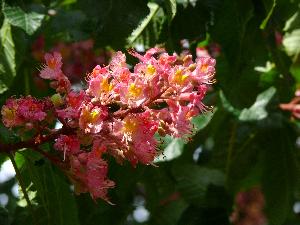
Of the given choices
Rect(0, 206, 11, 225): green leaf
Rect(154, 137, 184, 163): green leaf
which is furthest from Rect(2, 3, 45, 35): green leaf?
Rect(154, 137, 184, 163): green leaf

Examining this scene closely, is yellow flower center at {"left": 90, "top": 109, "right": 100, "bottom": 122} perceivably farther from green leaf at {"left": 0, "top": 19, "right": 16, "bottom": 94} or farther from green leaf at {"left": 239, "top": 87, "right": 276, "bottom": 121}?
green leaf at {"left": 239, "top": 87, "right": 276, "bottom": 121}

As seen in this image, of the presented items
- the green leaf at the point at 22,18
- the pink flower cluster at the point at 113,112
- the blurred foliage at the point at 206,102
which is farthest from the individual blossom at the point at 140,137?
the green leaf at the point at 22,18

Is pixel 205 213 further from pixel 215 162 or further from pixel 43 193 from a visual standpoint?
pixel 43 193

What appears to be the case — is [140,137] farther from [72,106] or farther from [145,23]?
[145,23]

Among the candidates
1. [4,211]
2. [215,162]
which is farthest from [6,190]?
[4,211]

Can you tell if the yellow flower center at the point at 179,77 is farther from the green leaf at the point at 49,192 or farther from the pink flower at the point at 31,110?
the green leaf at the point at 49,192

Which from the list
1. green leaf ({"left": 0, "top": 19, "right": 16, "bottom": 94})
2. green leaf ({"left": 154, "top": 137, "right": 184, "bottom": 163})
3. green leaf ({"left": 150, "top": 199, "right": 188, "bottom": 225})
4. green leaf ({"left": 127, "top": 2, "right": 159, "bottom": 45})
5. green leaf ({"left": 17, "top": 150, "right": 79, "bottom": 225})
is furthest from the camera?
green leaf ({"left": 150, "top": 199, "right": 188, "bottom": 225})

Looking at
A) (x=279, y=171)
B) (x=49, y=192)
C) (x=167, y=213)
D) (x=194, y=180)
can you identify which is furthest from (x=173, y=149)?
(x=49, y=192)
